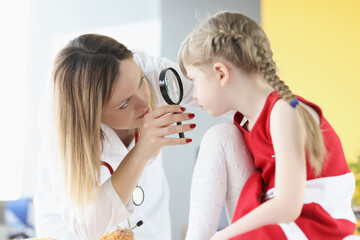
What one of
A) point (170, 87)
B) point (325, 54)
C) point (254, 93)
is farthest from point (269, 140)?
point (325, 54)

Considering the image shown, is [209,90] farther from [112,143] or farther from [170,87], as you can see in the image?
[112,143]

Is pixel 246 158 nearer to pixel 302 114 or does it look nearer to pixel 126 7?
pixel 302 114

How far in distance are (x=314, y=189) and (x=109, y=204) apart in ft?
2.23

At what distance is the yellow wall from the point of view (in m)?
3.82

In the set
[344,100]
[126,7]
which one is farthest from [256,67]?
[126,7]

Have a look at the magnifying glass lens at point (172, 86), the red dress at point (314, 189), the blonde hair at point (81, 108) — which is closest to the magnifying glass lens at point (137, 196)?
the blonde hair at point (81, 108)

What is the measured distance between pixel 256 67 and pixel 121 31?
3.83 m

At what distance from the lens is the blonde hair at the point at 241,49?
1021mm

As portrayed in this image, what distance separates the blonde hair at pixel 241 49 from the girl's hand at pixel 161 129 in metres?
0.19

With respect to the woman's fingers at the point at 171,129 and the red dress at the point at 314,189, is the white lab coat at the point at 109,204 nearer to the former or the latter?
the woman's fingers at the point at 171,129

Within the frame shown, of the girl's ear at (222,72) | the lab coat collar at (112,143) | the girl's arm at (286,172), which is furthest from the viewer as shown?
the lab coat collar at (112,143)

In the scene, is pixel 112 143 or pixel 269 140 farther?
pixel 112 143

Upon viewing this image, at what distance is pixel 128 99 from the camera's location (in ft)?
4.55

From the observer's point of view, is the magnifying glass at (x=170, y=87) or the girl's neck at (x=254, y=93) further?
the magnifying glass at (x=170, y=87)
